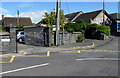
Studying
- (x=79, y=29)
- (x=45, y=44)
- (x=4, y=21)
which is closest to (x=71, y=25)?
(x=79, y=29)

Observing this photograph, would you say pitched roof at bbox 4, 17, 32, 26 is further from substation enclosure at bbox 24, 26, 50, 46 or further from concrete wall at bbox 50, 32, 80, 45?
concrete wall at bbox 50, 32, 80, 45

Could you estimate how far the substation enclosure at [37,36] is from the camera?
17922 millimetres

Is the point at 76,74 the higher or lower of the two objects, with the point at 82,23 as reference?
lower

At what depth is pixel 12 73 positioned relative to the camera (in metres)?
6.89

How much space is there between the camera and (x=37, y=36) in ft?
61.8

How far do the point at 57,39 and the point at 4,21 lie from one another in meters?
51.0

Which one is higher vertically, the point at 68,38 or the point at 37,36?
the point at 37,36

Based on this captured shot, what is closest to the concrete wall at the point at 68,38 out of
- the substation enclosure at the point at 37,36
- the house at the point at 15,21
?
the substation enclosure at the point at 37,36

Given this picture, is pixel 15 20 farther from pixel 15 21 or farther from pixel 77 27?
pixel 77 27

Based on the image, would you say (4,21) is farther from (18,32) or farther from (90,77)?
(90,77)

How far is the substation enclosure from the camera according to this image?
17922 mm

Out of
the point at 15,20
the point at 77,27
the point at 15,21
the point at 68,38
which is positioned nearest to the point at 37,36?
the point at 68,38

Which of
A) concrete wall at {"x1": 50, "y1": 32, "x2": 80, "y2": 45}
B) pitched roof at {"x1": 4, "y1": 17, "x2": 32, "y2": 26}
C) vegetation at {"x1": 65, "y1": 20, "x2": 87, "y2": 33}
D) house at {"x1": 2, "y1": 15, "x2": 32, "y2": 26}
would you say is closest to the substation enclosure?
concrete wall at {"x1": 50, "y1": 32, "x2": 80, "y2": 45}

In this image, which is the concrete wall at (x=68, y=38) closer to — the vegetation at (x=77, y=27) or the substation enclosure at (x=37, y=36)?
the substation enclosure at (x=37, y=36)
